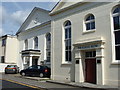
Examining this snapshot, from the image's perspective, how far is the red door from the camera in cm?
1582

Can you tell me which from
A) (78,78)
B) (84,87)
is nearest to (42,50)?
(78,78)

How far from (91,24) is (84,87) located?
542cm

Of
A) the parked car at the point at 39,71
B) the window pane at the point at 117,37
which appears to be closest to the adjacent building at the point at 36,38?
the parked car at the point at 39,71

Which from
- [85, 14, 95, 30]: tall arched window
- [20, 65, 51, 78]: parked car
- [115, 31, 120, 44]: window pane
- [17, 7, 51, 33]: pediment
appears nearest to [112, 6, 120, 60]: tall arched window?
[115, 31, 120, 44]: window pane

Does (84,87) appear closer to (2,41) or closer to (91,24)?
(91,24)

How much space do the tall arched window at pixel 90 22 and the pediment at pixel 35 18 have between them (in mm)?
9236

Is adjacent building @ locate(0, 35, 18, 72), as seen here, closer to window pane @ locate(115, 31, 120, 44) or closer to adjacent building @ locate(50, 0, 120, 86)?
adjacent building @ locate(50, 0, 120, 86)

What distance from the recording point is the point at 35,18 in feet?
92.3

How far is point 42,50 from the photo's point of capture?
84.2ft

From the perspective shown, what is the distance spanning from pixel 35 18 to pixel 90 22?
43.8ft

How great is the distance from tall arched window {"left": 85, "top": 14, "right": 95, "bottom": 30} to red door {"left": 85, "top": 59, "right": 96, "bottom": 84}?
109 inches

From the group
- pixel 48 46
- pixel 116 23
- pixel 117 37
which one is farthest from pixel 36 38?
pixel 117 37

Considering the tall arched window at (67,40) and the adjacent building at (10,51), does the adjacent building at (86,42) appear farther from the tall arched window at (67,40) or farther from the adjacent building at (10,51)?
the adjacent building at (10,51)

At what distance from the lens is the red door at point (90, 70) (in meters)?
15.8
